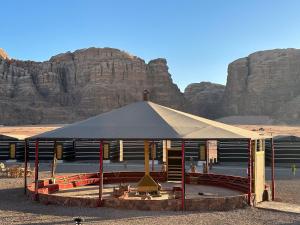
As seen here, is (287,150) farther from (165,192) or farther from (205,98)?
(205,98)

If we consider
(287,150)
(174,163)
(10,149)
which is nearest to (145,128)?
(174,163)

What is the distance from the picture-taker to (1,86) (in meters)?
133

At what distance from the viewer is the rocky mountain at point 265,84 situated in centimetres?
14238

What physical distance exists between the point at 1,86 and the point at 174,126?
130624 millimetres

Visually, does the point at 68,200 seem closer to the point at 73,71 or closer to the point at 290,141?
the point at 290,141

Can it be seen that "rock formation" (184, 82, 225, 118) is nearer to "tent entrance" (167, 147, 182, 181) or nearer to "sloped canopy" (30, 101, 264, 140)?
"tent entrance" (167, 147, 182, 181)

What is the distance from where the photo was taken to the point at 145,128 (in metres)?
13.5

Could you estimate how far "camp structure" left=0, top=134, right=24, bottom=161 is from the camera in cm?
3212

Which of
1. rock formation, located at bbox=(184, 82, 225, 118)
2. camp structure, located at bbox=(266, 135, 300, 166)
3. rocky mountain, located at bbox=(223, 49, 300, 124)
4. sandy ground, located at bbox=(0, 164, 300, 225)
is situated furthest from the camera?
rock formation, located at bbox=(184, 82, 225, 118)

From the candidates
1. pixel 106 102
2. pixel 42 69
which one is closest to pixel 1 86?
pixel 42 69

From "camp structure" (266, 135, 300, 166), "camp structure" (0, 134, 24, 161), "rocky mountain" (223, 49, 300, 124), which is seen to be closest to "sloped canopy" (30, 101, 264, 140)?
"camp structure" (266, 135, 300, 166)

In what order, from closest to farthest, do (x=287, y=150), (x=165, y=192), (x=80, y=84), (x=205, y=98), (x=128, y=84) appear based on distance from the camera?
(x=165, y=192), (x=287, y=150), (x=128, y=84), (x=80, y=84), (x=205, y=98)

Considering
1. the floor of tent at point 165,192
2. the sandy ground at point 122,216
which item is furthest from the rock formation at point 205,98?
the sandy ground at point 122,216

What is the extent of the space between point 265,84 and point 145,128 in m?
141
